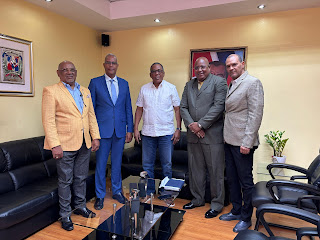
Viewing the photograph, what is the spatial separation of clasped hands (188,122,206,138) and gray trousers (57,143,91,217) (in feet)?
3.65

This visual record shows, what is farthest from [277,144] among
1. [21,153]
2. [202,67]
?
[21,153]

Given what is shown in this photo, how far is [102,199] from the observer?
108 inches

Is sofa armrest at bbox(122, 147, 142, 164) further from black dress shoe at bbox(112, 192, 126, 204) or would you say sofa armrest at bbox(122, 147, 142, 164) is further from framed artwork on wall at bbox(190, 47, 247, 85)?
framed artwork on wall at bbox(190, 47, 247, 85)

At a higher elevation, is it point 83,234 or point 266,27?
point 266,27

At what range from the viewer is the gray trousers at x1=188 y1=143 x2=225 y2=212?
2535mm

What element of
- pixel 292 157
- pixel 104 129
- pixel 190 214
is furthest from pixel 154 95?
pixel 292 157

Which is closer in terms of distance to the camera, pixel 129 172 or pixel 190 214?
pixel 190 214

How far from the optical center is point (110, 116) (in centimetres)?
269

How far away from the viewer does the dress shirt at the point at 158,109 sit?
2.74 meters

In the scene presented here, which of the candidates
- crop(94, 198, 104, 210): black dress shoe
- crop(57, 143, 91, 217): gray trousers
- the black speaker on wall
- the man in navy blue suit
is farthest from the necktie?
the black speaker on wall

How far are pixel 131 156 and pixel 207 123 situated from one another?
142cm

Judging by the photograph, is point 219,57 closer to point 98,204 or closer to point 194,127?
point 194,127

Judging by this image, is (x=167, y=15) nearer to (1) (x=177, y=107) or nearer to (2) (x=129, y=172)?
(1) (x=177, y=107)

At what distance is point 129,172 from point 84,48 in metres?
2.15
